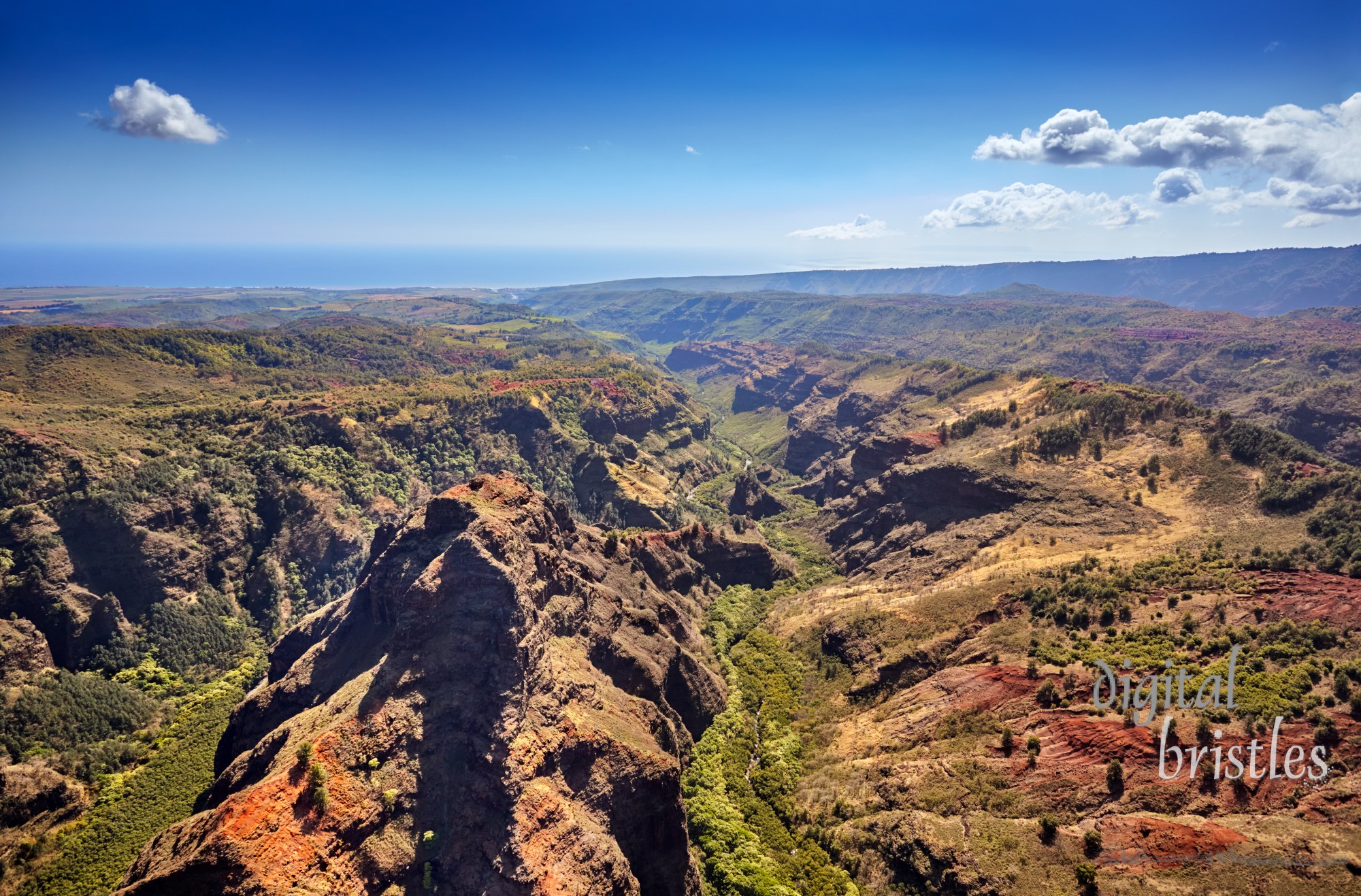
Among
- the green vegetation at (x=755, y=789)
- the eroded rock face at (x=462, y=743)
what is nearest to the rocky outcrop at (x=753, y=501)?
the green vegetation at (x=755, y=789)

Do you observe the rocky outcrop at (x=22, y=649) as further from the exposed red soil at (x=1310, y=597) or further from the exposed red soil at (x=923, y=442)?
the exposed red soil at (x=923, y=442)

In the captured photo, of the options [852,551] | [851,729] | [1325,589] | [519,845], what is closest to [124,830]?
[519,845]

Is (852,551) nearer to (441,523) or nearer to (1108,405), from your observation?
(1108,405)

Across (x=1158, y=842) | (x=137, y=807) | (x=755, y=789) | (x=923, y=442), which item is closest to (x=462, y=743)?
(x=755, y=789)

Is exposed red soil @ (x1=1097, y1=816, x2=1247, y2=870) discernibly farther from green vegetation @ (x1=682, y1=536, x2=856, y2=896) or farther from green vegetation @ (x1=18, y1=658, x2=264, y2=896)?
green vegetation @ (x1=18, y1=658, x2=264, y2=896)

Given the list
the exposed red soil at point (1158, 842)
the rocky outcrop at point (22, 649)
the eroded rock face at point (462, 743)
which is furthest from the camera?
the rocky outcrop at point (22, 649)

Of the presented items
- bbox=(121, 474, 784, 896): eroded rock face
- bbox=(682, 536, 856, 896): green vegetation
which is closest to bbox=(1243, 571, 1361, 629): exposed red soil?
bbox=(682, 536, 856, 896): green vegetation

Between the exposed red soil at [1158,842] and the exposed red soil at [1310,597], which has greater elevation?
the exposed red soil at [1310,597]

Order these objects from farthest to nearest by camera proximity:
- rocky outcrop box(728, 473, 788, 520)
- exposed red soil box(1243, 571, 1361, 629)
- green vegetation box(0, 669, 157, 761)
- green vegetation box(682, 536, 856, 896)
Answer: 1. rocky outcrop box(728, 473, 788, 520)
2. green vegetation box(0, 669, 157, 761)
3. exposed red soil box(1243, 571, 1361, 629)
4. green vegetation box(682, 536, 856, 896)

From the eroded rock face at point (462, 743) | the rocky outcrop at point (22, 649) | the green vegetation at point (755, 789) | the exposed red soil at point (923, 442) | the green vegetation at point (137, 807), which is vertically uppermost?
the exposed red soil at point (923, 442)
